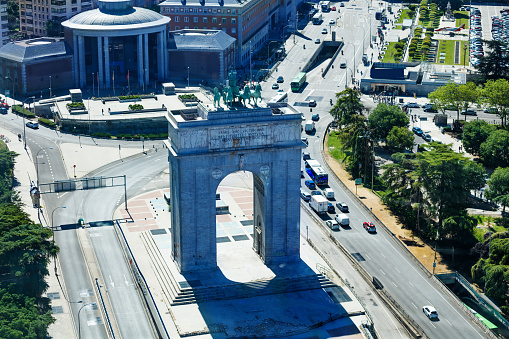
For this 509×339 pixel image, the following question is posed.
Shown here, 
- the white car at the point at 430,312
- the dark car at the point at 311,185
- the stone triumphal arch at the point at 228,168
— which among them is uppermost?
the stone triumphal arch at the point at 228,168

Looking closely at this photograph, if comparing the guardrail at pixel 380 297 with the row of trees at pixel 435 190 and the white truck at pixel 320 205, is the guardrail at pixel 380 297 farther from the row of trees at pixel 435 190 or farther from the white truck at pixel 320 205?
the row of trees at pixel 435 190

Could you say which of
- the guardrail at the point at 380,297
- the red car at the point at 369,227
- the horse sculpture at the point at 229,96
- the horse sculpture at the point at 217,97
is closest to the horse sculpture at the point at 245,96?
the horse sculpture at the point at 229,96

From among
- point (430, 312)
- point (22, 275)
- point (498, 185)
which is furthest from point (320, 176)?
point (22, 275)

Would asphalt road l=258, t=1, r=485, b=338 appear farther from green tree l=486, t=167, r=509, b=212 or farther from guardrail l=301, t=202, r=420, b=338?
green tree l=486, t=167, r=509, b=212

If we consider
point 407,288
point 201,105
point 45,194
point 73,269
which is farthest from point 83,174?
point 407,288

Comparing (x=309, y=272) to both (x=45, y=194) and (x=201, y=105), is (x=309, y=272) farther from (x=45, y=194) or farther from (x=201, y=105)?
(x=45, y=194)

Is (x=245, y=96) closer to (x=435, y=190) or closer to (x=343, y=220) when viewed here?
(x=343, y=220)

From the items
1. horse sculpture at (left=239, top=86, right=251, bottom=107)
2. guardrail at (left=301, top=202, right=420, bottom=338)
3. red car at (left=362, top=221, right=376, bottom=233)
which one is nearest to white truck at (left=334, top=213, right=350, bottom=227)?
red car at (left=362, top=221, right=376, bottom=233)
